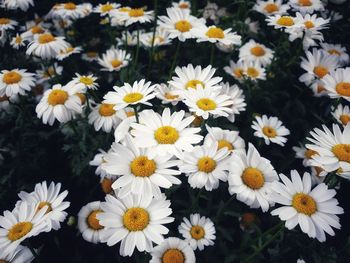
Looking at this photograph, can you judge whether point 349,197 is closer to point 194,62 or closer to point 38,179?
point 194,62

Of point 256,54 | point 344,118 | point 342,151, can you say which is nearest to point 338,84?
point 344,118

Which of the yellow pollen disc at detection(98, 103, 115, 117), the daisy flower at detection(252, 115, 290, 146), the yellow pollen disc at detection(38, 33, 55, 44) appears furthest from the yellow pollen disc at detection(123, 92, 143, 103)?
the yellow pollen disc at detection(38, 33, 55, 44)

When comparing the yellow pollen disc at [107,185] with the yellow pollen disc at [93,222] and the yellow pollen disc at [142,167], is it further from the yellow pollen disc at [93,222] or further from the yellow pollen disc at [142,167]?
the yellow pollen disc at [142,167]

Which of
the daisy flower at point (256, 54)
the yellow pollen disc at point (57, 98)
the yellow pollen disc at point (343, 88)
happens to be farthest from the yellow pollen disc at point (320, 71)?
the yellow pollen disc at point (57, 98)

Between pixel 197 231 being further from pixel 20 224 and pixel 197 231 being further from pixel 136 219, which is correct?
pixel 20 224

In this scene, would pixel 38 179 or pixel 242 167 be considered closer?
pixel 242 167

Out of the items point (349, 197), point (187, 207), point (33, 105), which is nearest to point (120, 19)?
point (33, 105)
